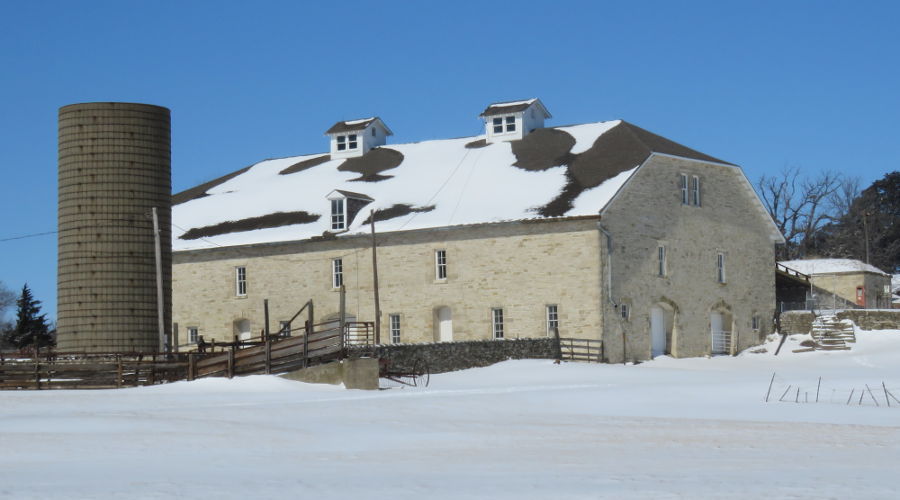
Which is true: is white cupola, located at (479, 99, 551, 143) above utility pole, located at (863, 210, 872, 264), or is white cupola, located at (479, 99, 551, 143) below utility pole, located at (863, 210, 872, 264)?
above

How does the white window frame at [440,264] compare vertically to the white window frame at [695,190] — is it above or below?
below

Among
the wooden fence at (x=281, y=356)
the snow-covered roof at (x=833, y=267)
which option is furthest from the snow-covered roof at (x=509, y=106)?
the wooden fence at (x=281, y=356)

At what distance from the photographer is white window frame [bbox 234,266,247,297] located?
185 ft

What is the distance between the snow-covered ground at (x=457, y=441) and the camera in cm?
1475

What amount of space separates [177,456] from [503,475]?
545 centimetres

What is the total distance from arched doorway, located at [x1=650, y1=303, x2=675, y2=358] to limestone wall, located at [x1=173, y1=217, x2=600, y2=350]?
14.2 ft

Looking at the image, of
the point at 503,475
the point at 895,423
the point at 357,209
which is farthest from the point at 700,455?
the point at 357,209

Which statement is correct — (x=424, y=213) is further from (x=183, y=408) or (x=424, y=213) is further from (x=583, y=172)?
(x=183, y=408)

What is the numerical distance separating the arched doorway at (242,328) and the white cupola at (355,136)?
1045 centimetres

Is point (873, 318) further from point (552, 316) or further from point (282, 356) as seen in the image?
point (282, 356)

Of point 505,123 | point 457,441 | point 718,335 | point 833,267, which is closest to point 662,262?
point 718,335

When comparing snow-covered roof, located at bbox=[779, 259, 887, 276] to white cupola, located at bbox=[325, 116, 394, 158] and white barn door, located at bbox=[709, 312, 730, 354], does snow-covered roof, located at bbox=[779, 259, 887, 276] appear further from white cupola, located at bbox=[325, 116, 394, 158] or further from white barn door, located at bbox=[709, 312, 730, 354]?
white cupola, located at bbox=[325, 116, 394, 158]

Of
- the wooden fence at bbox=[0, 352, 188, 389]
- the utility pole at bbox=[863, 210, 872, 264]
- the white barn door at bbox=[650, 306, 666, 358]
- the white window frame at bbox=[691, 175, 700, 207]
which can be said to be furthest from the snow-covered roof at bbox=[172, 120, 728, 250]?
the utility pole at bbox=[863, 210, 872, 264]

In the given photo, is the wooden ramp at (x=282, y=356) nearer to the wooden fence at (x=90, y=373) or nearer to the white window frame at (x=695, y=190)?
the wooden fence at (x=90, y=373)
